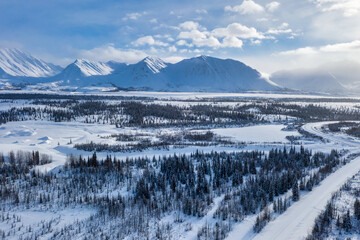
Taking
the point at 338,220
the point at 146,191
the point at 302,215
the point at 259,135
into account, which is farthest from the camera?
the point at 259,135

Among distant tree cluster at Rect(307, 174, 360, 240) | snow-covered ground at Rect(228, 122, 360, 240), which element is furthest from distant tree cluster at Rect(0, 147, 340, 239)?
distant tree cluster at Rect(307, 174, 360, 240)

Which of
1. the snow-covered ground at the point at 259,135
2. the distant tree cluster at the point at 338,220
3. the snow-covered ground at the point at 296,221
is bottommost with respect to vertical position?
the snow-covered ground at the point at 259,135

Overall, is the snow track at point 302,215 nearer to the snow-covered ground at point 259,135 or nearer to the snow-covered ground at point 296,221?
the snow-covered ground at point 296,221

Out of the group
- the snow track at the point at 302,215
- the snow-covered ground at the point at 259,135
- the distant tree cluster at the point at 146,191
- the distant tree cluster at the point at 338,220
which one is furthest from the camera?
the snow-covered ground at the point at 259,135

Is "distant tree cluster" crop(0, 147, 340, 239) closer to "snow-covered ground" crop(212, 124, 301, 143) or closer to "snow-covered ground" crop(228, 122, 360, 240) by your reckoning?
"snow-covered ground" crop(228, 122, 360, 240)

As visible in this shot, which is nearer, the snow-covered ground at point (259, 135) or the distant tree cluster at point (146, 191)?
the distant tree cluster at point (146, 191)

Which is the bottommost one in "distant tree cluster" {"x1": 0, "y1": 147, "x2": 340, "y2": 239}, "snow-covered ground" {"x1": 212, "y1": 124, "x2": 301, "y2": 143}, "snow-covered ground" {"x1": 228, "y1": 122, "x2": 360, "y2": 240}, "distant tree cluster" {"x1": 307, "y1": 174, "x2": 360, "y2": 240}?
"snow-covered ground" {"x1": 212, "y1": 124, "x2": 301, "y2": 143}

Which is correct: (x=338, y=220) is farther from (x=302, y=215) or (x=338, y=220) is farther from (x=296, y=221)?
(x=296, y=221)

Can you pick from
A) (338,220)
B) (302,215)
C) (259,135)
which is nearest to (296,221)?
(302,215)

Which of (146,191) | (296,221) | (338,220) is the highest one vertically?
(338,220)

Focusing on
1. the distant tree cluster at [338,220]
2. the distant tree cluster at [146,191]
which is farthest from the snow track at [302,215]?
the distant tree cluster at [146,191]

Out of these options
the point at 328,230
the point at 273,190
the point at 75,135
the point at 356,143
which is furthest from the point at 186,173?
the point at 75,135
